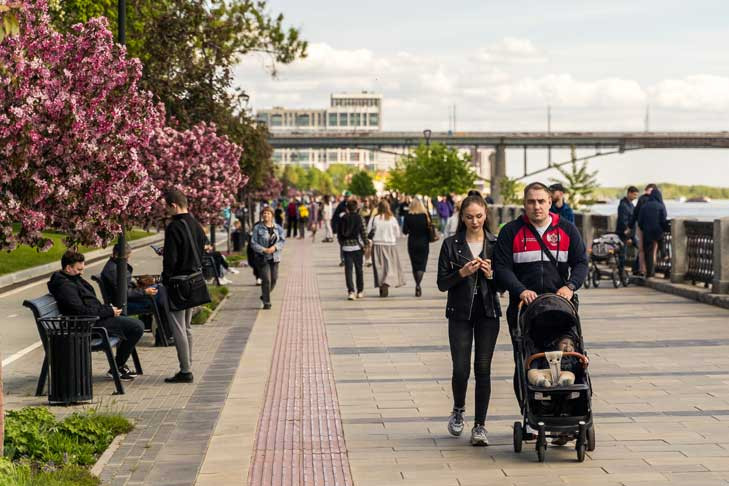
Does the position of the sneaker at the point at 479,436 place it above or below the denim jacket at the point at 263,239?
below

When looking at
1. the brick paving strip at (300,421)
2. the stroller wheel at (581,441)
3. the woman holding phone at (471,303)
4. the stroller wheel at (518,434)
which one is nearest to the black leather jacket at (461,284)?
the woman holding phone at (471,303)

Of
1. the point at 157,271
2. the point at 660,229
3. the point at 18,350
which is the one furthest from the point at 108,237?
the point at 157,271

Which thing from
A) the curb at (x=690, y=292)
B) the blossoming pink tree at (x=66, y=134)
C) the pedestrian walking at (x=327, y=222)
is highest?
the blossoming pink tree at (x=66, y=134)

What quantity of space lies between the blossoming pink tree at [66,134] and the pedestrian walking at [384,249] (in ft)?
33.1

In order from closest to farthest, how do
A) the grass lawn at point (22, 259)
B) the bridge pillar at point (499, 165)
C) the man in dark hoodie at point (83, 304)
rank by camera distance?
1. the man in dark hoodie at point (83, 304)
2. the grass lawn at point (22, 259)
3. the bridge pillar at point (499, 165)

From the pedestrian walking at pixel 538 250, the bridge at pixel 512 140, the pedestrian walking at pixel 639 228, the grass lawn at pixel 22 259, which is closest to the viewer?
the pedestrian walking at pixel 538 250

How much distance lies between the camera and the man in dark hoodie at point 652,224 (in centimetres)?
2362

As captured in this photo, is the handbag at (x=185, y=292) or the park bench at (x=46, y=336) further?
the handbag at (x=185, y=292)

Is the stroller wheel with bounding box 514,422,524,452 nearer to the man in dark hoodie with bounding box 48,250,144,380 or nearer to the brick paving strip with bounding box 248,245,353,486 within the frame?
the brick paving strip with bounding box 248,245,353,486

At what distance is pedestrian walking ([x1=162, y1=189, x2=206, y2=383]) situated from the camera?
39.1 feet

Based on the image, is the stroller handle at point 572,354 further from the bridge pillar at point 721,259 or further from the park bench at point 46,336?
the bridge pillar at point 721,259

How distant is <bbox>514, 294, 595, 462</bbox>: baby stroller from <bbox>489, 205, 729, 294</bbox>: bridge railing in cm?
1228

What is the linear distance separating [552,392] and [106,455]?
282cm

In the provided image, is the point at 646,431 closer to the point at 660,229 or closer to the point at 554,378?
the point at 554,378
